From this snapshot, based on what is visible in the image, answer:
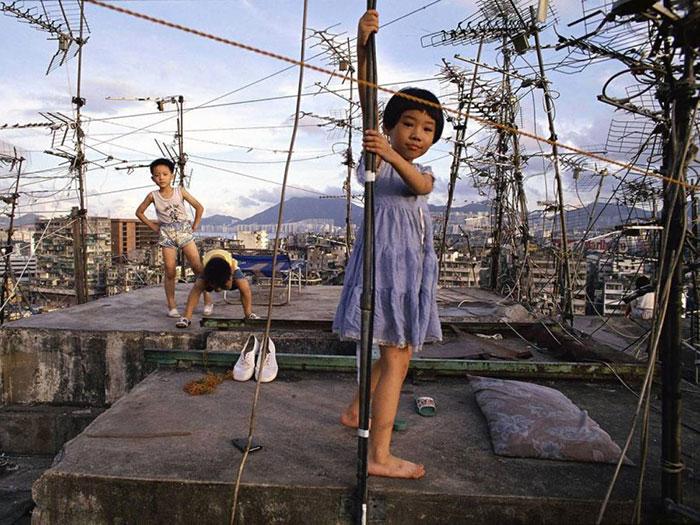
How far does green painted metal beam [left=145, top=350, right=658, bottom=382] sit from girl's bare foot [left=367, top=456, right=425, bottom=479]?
1.46 meters

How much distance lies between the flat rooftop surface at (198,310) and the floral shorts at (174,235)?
0.88 metres

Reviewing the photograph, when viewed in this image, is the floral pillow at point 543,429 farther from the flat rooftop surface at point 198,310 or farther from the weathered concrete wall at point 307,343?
the flat rooftop surface at point 198,310

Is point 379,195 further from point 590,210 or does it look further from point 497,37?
point 497,37

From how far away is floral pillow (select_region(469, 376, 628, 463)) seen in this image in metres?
2.26

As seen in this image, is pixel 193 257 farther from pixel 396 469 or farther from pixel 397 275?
pixel 396 469

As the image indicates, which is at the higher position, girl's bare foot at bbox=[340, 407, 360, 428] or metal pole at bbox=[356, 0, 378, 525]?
metal pole at bbox=[356, 0, 378, 525]

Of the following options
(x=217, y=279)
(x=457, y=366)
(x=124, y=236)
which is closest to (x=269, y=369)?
(x=457, y=366)

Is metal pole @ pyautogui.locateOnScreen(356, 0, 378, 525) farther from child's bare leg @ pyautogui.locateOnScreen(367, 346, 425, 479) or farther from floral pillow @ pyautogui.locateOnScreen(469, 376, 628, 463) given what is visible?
floral pillow @ pyautogui.locateOnScreen(469, 376, 628, 463)

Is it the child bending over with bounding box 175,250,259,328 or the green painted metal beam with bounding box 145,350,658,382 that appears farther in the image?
the child bending over with bounding box 175,250,259,328

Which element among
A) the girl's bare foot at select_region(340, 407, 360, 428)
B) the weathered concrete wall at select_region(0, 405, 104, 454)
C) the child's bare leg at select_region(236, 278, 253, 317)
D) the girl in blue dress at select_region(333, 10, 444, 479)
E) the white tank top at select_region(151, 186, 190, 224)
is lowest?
the weathered concrete wall at select_region(0, 405, 104, 454)

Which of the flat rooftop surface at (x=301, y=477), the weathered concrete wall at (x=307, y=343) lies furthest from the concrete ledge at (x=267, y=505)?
the weathered concrete wall at (x=307, y=343)

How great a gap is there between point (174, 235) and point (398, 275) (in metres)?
4.07

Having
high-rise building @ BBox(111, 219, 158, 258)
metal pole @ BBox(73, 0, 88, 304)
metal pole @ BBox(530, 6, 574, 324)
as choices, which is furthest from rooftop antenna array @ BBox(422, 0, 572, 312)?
high-rise building @ BBox(111, 219, 158, 258)

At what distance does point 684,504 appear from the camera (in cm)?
189
